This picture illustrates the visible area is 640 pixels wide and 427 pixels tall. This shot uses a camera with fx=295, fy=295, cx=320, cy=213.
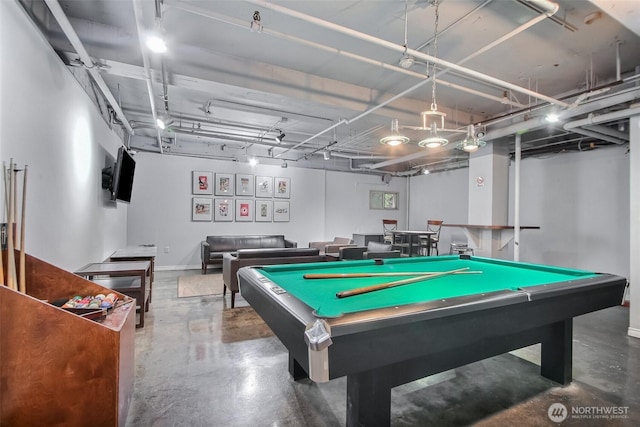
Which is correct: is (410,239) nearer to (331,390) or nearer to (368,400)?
(331,390)

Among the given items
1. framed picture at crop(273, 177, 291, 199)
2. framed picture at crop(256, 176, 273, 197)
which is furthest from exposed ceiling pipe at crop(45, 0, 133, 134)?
framed picture at crop(273, 177, 291, 199)

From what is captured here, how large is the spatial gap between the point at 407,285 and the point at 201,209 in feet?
21.0

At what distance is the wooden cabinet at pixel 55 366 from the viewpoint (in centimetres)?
139

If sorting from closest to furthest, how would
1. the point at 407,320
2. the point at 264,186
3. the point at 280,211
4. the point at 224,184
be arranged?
the point at 407,320 → the point at 224,184 → the point at 264,186 → the point at 280,211

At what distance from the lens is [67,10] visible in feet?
8.86

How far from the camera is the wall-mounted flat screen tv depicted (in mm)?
3902

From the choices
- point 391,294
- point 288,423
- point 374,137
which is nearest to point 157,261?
point 374,137

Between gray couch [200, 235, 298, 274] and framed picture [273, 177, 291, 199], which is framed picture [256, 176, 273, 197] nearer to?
framed picture [273, 177, 291, 199]

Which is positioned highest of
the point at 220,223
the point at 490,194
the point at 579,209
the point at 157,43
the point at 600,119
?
the point at 157,43

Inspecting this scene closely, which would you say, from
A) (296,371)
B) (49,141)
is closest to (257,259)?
(296,371)

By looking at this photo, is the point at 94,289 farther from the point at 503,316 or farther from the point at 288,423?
the point at 503,316

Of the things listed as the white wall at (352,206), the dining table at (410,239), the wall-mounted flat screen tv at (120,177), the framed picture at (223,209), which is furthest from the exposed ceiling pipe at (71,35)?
the white wall at (352,206)

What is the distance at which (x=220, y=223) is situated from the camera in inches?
294

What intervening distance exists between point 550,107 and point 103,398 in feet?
17.5
